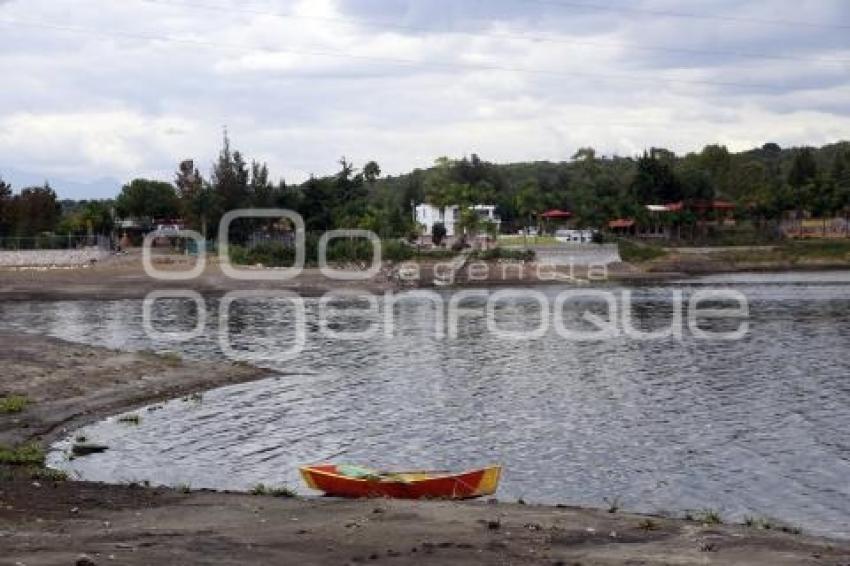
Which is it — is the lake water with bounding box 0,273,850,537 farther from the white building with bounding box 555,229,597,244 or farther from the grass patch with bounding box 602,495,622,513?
the white building with bounding box 555,229,597,244

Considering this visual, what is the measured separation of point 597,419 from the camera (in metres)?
37.6

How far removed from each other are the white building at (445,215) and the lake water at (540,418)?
100556mm

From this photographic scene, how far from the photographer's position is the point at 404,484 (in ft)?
79.7

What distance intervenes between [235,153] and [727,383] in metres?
113

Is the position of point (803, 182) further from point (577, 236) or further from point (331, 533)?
point (331, 533)

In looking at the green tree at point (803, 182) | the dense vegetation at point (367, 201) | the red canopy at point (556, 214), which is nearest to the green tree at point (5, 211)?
the dense vegetation at point (367, 201)

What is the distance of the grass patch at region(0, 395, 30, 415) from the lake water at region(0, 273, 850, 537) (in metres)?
2.58

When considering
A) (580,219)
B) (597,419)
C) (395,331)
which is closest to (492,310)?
(395,331)

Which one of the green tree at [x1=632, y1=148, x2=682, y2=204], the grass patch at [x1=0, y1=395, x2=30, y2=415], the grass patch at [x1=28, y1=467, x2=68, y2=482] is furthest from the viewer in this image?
the green tree at [x1=632, y1=148, x2=682, y2=204]

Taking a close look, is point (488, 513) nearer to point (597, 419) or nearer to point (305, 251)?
point (597, 419)

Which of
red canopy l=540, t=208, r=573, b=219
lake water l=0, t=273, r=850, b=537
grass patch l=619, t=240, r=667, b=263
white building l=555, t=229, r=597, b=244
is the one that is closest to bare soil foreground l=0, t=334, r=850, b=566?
lake water l=0, t=273, r=850, b=537

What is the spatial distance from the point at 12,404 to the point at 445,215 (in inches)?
5682

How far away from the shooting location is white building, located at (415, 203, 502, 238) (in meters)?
170

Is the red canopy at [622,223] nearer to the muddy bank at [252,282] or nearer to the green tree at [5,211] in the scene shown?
the muddy bank at [252,282]
